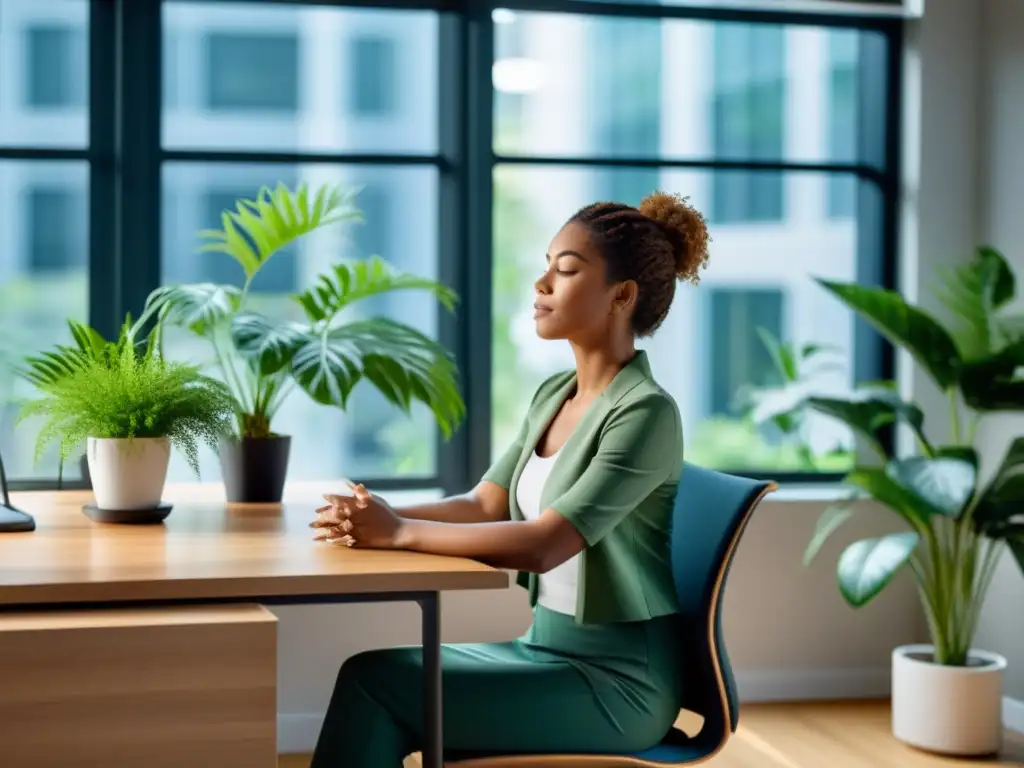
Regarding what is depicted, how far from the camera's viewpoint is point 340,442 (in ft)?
13.3

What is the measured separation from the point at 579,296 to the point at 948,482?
5.23 feet

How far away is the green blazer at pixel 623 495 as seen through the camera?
212cm

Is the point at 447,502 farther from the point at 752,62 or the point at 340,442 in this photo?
the point at 752,62

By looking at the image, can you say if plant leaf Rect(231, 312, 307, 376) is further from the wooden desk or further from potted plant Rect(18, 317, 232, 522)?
the wooden desk

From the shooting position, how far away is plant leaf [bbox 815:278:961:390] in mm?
3666

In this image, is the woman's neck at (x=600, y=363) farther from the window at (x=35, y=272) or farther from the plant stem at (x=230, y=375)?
the window at (x=35, y=272)

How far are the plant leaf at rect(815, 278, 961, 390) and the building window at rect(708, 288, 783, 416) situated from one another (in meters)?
0.68

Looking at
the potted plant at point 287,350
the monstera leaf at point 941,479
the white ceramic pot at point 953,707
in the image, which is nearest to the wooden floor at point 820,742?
the white ceramic pot at point 953,707

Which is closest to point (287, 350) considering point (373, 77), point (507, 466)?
point (507, 466)

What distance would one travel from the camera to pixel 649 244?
Answer: 7.69ft

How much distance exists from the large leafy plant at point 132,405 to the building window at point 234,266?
4.56ft

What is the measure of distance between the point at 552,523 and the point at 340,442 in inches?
81.0

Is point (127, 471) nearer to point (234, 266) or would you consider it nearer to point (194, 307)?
point (194, 307)

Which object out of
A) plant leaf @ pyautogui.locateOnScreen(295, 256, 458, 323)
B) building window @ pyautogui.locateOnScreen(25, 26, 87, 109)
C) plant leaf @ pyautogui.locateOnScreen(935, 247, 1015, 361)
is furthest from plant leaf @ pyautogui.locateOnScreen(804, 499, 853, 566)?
building window @ pyautogui.locateOnScreen(25, 26, 87, 109)
